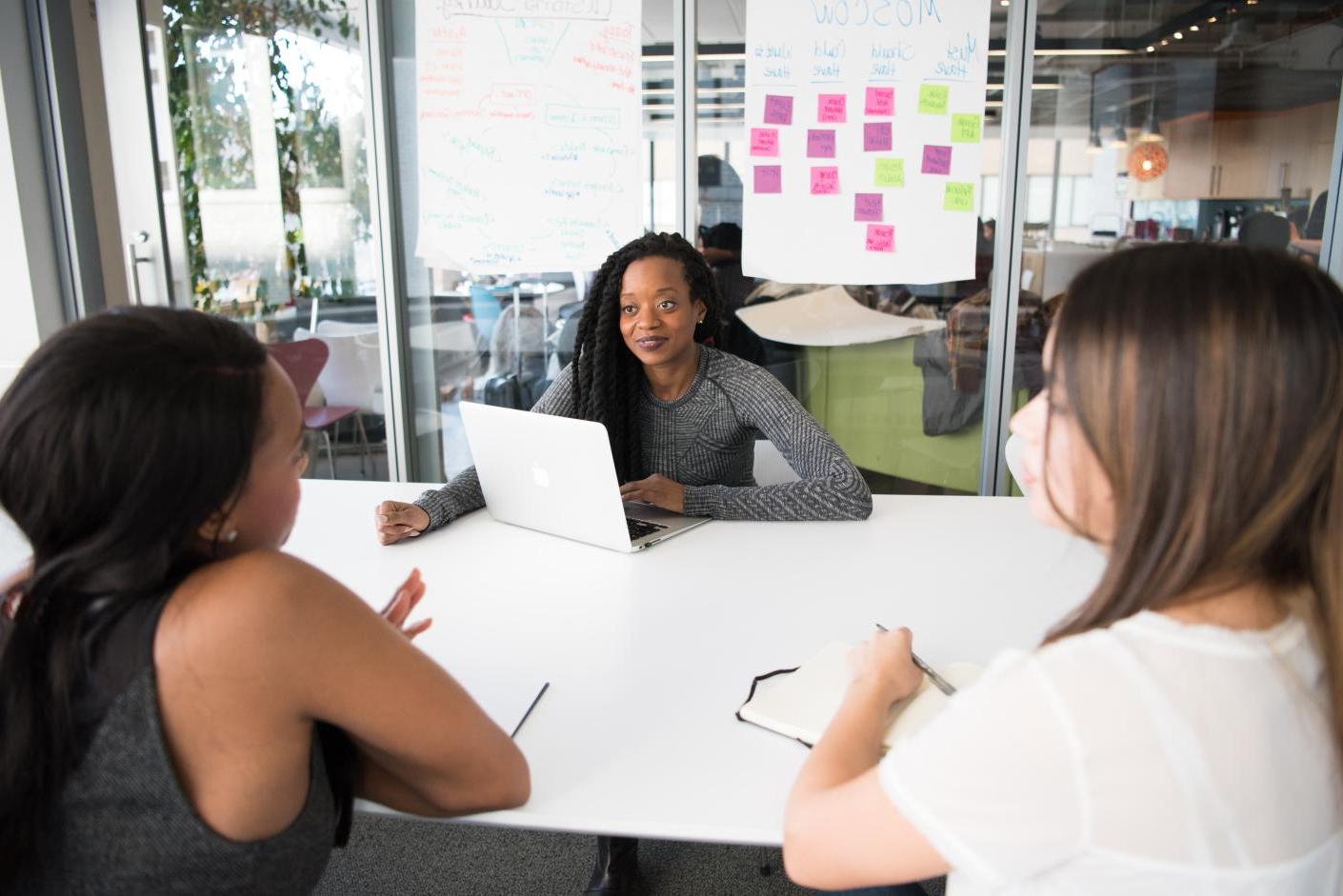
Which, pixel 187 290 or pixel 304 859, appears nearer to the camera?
pixel 304 859

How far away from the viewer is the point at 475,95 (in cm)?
322

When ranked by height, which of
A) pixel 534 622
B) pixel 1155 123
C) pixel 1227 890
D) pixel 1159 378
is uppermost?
pixel 1155 123

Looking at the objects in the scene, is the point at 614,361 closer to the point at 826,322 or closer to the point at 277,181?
the point at 826,322

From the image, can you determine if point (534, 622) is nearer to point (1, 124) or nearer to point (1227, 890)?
point (1227, 890)

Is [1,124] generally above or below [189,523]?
above

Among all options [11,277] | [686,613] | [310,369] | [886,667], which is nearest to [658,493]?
[686,613]

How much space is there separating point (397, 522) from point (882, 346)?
6.70ft

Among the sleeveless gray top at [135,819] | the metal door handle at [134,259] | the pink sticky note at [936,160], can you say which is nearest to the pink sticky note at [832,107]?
the pink sticky note at [936,160]

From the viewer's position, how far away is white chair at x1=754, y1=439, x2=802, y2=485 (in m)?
2.44

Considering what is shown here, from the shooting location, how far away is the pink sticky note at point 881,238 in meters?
3.16

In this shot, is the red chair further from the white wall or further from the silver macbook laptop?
the silver macbook laptop

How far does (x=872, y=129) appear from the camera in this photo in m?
3.09

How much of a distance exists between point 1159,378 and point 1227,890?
37cm

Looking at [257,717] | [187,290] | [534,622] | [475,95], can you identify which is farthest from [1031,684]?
[187,290]
